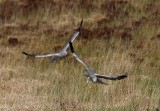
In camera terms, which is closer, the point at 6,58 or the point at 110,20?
the point at 6,58

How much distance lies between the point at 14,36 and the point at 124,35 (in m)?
4.01

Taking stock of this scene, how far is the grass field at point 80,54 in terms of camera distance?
1178 centimetres

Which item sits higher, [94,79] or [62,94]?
[94,79]

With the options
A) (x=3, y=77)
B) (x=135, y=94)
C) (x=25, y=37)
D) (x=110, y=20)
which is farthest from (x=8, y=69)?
(x=110, y=20)

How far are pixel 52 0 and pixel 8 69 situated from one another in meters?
11.9

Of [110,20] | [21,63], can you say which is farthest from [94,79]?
[110,20]

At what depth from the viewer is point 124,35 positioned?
19.8 metres

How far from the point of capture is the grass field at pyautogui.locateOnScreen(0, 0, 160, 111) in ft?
38.7

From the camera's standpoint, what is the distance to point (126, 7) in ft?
80.8

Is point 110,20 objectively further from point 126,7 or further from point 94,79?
point 94,79

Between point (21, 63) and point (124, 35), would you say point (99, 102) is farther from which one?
point (124, 35)

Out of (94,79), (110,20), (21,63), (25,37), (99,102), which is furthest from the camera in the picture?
(110,20)

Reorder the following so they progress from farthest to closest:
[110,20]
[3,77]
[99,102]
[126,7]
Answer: [126,7] < [110,20] < [3,77] < [99,102]

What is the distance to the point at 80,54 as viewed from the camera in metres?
17.1
